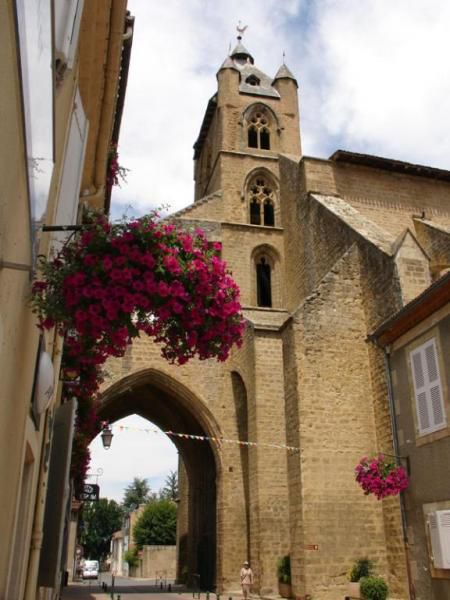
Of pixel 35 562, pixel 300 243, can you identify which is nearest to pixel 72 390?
pixel 35 562

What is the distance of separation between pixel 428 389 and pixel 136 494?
81.3m

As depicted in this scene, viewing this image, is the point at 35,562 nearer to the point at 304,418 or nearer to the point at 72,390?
the point at 72,390

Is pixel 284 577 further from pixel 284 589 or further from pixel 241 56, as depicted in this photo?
pixel 241 56

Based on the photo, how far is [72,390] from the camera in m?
8.48

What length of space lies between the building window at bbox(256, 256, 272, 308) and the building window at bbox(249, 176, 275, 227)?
171 centimetres

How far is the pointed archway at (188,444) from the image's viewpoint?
1773cm

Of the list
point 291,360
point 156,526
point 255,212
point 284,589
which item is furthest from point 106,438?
point 156,526

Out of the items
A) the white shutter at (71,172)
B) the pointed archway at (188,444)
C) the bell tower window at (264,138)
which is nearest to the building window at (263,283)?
the pointed archway at (188,444)

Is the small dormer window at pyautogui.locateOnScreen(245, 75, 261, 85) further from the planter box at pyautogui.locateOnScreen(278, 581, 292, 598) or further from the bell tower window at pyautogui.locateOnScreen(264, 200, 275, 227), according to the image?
the planter box at pyautogui.locateOnScreen(278, 581, 292, 598)

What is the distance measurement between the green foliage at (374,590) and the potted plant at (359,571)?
0.28 metres

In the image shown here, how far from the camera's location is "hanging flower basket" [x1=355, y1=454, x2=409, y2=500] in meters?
9.99

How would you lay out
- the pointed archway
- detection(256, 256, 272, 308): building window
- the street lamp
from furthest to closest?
1. detection(256, 256, 272, 308): building window
2. the pointed archway
3. the street lamp

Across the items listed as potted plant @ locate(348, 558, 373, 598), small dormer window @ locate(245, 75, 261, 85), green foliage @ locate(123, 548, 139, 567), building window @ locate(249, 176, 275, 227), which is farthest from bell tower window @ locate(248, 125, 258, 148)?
green foliage @ locate(123, 548, 139, 567)

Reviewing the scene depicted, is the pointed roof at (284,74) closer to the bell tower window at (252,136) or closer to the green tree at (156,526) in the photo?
the bell tower window at (252,136)
